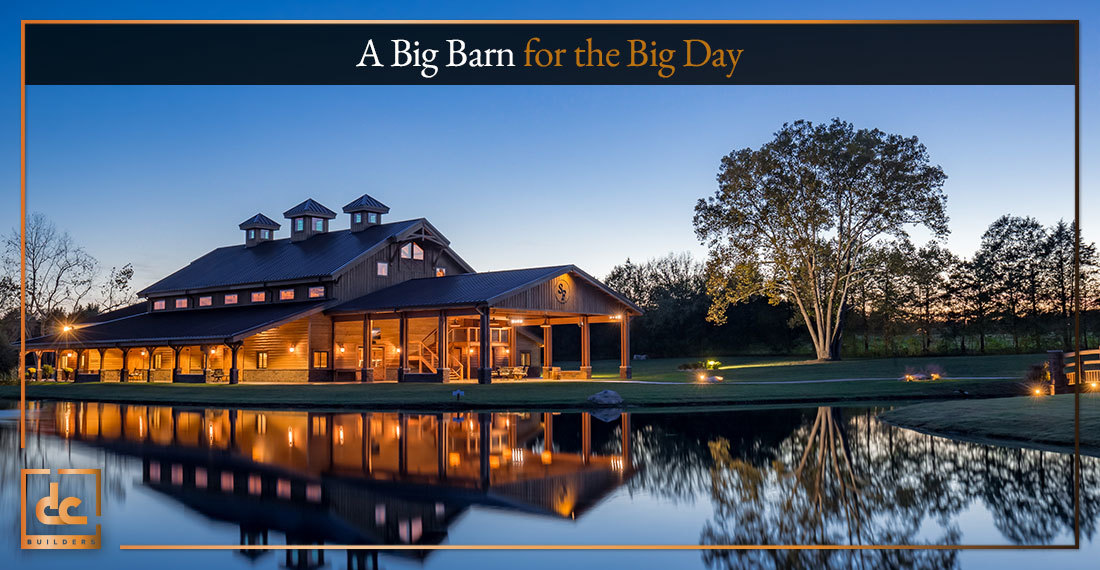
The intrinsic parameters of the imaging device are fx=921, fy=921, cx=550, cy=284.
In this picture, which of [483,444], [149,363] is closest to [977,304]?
[149,363]

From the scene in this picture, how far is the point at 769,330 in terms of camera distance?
77750 millimetres

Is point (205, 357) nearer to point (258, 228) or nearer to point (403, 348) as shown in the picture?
point (403, 348)

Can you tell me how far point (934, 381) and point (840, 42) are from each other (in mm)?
30943

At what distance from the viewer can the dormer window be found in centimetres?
5278

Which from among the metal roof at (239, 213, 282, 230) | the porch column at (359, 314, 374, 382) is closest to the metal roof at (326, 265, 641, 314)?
the porch column at (359, 314, 374, 382)

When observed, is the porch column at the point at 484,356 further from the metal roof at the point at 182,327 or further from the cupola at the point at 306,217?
the cupola at the point at 306,217

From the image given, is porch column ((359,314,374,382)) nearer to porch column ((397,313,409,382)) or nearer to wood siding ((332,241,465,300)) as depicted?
porch column ((397,313,409,382))

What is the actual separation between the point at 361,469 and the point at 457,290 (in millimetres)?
30663

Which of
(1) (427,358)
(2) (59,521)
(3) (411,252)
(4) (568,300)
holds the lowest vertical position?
(1) (427,358)

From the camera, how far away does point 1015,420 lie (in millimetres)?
20625

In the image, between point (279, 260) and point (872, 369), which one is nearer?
point (872, 369)

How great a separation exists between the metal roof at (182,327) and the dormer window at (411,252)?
6.27 meters

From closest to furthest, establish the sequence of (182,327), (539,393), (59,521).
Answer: (59,521) → (539,393) → (182,327)

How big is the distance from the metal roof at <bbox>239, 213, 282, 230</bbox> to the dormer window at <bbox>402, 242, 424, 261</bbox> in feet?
45.2
